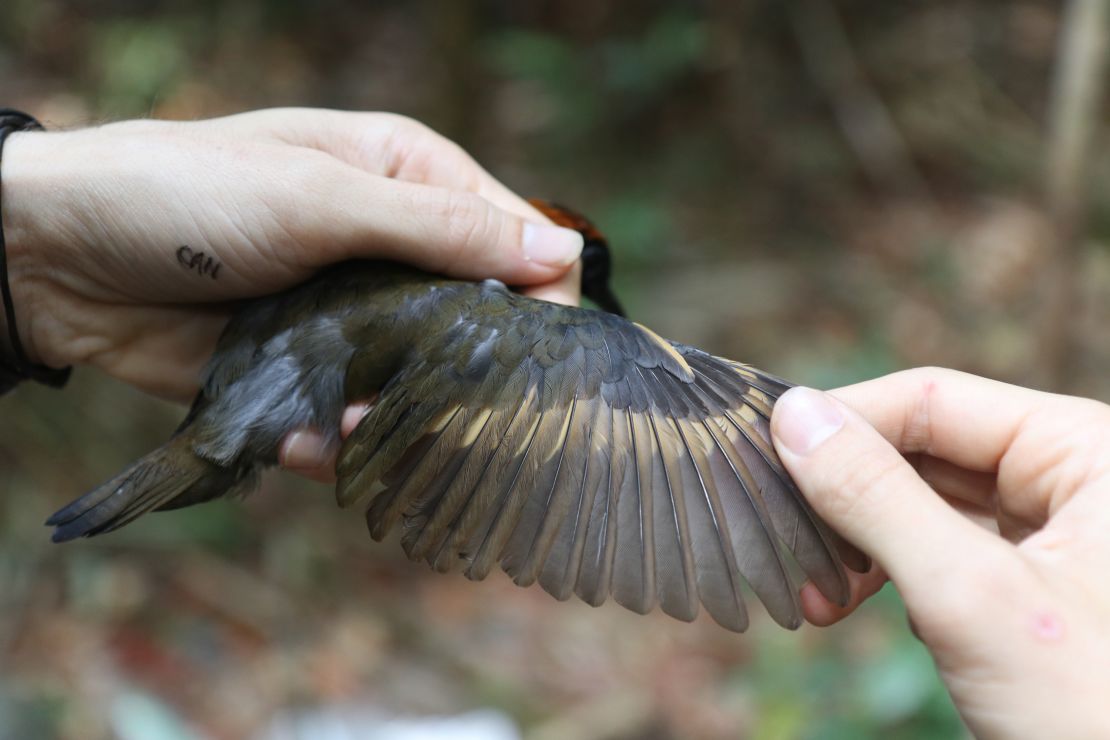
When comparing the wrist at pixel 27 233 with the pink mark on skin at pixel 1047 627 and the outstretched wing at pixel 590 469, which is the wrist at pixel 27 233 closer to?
the outstretched wing at pixel 590 469

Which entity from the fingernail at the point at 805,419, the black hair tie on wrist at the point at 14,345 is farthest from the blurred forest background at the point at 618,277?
the fingernail at the point at 805,419

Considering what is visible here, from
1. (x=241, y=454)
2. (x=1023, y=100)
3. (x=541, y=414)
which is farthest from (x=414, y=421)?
(x=1023, y=100)

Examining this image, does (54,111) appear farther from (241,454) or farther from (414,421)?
(414,421)

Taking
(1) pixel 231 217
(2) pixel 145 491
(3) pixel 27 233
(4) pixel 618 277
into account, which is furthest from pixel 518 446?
(4) pixel 618 277

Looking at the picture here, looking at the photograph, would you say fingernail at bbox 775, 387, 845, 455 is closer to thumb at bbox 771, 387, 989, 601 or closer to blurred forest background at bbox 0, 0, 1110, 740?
thumb at bbox 771, 387, 989, 601

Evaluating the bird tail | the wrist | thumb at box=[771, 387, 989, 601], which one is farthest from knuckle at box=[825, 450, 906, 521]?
the wrist

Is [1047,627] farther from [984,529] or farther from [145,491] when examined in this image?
[145,491]
